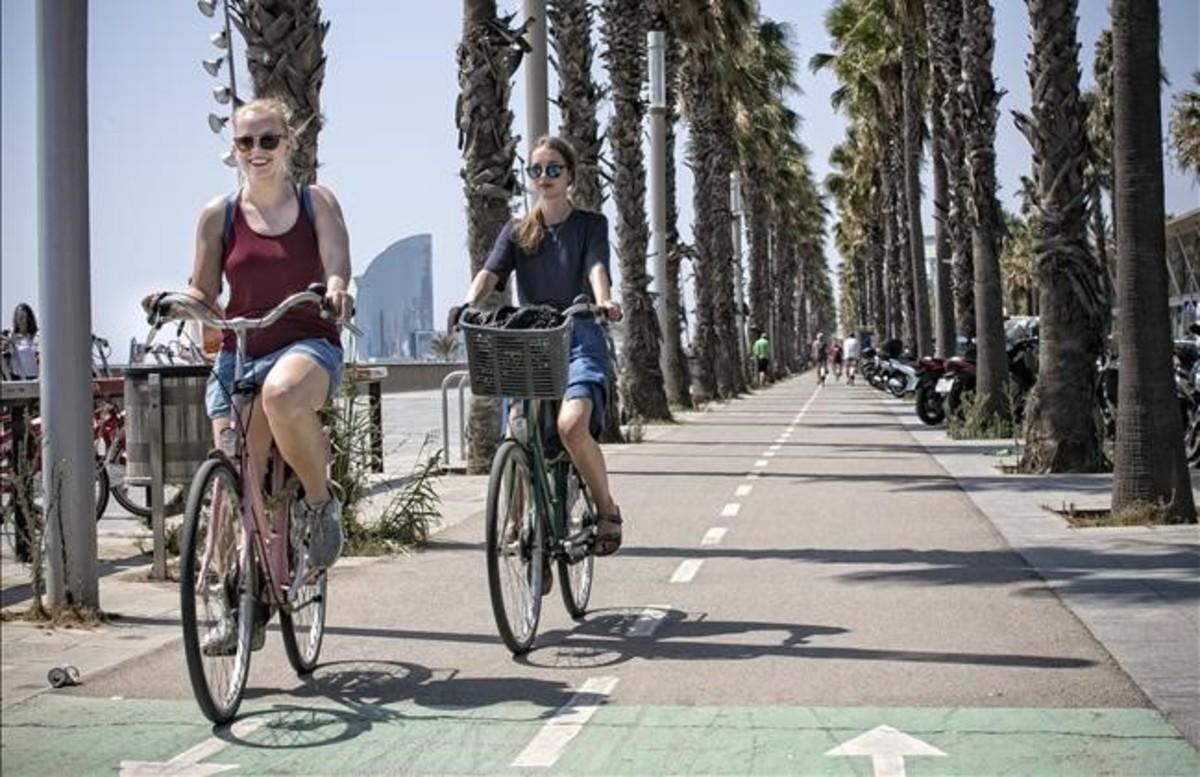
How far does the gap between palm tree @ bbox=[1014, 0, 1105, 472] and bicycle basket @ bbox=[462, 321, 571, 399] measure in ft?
29.2

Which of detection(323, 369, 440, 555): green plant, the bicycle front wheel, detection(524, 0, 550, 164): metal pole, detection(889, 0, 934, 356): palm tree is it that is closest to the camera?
the bicycle front wheel

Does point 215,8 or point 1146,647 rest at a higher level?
point 215,8

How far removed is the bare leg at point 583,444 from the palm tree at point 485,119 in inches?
323

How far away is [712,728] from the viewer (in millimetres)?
5395

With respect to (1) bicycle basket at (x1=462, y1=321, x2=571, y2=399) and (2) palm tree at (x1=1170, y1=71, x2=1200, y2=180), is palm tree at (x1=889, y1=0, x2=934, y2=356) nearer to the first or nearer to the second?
(2) palm tree at (x1=1170, y1=71, x2=1200, y2=180)

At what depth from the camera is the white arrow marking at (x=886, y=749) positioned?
4879 millimetres

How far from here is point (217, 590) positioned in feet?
18.0

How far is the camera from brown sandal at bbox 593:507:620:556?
7.32 meters

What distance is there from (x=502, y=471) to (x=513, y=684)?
843 millimetres

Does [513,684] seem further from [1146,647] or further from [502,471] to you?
[1146,647]

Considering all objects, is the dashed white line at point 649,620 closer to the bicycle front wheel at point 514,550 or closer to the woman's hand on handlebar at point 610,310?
the bicycle front wheel at point 514,550

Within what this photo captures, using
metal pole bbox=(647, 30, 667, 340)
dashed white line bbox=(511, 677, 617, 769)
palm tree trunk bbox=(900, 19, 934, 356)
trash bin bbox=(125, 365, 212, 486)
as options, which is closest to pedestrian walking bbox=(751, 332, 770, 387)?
palm tree trunk bbox=(900, 19, 934, 356)

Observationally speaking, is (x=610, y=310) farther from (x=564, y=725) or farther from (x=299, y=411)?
(x=564, y=725)

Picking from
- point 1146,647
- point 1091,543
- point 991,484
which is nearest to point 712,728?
point 1146,647
